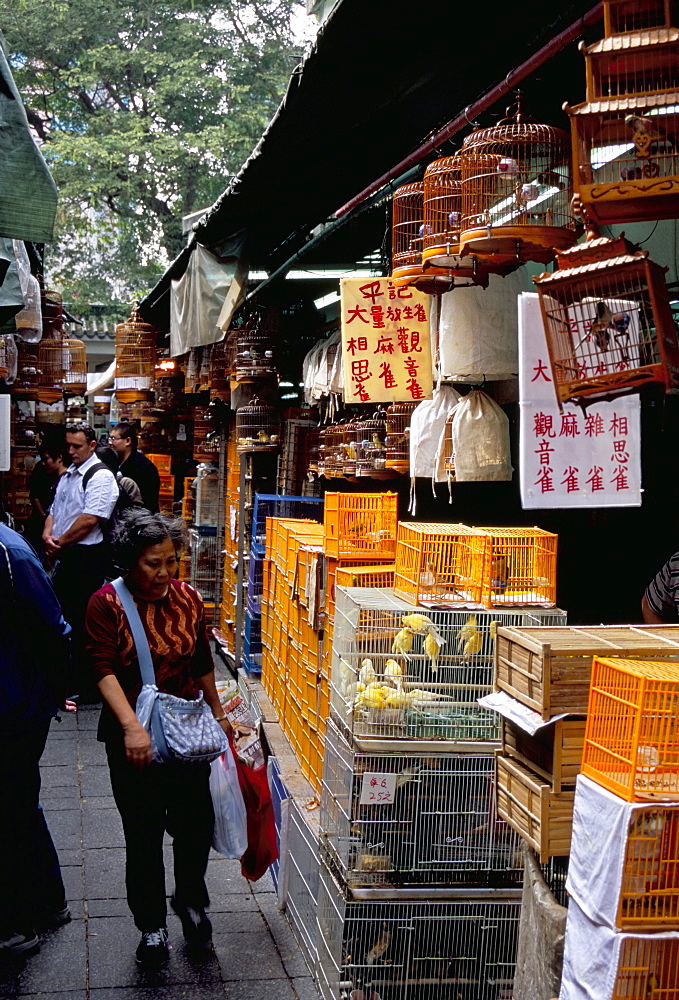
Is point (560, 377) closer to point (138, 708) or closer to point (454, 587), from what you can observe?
point (454, 587)

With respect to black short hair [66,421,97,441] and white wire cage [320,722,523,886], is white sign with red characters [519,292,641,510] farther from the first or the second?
black short hair [66,421,97,441]

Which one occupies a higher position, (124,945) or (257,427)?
(257,427)

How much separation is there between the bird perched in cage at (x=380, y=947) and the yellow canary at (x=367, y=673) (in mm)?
969

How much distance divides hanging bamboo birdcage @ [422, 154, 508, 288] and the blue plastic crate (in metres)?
4.37

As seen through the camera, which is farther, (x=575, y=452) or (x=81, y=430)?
(x=81, y=430)

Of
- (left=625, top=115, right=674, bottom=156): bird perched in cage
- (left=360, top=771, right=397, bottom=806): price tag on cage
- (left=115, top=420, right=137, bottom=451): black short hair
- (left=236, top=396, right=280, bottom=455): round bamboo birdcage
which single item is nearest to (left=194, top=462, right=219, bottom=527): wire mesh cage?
(left=115, top=420, right=137, bottom=451): black short hair

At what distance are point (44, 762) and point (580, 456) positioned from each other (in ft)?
16.9

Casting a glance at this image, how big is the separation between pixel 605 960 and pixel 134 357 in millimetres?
15309

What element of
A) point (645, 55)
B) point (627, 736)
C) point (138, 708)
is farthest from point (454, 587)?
point (645, 55)

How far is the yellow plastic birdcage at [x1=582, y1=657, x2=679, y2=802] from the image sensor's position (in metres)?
2.39

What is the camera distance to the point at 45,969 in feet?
15.0

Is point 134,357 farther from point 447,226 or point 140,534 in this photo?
point 447,226

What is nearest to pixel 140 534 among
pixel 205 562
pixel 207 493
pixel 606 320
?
pixel 606 320

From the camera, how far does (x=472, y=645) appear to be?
13.9 feet
